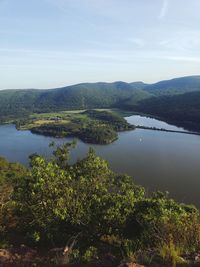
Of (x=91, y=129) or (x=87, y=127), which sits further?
(x=87, y=127)

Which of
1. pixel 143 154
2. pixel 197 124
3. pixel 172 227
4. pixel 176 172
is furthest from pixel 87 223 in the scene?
pixel 197 124

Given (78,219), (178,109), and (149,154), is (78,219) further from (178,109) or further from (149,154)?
(178,109)

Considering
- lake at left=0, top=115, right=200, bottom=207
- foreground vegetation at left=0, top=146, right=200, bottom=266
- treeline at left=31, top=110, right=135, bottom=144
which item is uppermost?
foreground vegetation at left=0, top=146, right=200, bottom=266

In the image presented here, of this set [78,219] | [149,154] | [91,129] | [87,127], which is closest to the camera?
[78,219]

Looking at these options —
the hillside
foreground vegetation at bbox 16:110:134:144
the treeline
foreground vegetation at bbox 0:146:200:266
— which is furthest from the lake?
foreground vegetation at bbox 0:146:200:266

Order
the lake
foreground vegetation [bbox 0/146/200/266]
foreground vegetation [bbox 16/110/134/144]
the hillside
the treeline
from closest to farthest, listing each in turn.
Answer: foreground vegetation [bbox 0/146/200/266], the lake, the treeline, foreground vegetation [bbox 16/110/134/144], the hillside

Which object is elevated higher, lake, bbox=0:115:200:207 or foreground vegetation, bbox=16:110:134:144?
foreground vegetation, bbox=16:110:134:144

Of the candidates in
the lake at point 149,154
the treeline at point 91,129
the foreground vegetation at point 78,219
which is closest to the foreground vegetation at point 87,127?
the treeline at point 91,129

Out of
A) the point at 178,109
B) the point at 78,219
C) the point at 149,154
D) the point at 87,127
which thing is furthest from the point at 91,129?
the point at 78,219

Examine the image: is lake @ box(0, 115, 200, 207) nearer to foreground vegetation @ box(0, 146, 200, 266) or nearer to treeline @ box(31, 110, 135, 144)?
treeline @ box(31, 110, 135, 144)

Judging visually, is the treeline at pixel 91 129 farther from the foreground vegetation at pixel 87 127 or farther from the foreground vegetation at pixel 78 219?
the foreground vegetation at pixel 78 219
